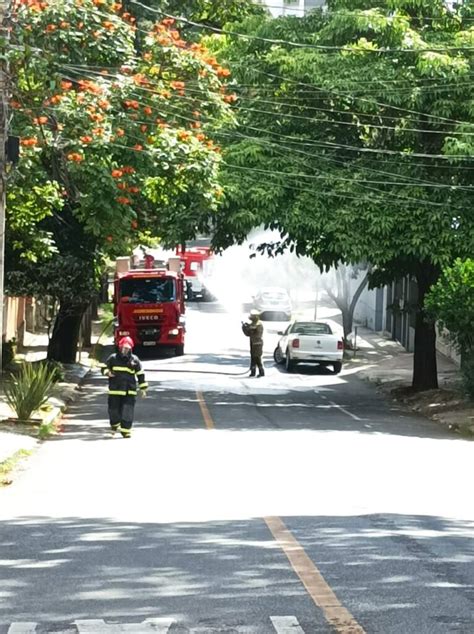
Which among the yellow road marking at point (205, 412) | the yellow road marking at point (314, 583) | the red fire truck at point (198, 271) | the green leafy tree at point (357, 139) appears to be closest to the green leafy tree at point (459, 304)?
the green leafy tree at point (357, 139)

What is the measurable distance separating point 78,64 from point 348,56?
6593 millimetres

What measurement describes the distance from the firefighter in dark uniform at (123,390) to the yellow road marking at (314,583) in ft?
34.3

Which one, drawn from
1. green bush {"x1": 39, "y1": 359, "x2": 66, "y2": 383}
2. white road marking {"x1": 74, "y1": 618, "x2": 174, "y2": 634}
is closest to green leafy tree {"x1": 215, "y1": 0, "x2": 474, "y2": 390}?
A: green bush {"x1": 39, "y1": 359, "x2": 66, "y2": 383}

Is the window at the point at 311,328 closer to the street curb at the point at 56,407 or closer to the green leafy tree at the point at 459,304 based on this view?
the street curb at the point at 56,407

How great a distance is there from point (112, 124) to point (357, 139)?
734 cm

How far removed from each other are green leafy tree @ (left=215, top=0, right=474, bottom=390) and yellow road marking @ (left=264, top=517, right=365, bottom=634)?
60.7 ft

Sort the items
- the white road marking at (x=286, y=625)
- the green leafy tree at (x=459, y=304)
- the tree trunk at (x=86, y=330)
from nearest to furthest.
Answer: the white road marking at (x=286, y=625) → the green leafy tree at (x=459, y=304) → the tree trunk at (x=86, y=330)

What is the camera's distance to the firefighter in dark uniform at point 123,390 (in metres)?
23.0

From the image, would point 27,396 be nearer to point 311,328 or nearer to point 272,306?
point 311,328

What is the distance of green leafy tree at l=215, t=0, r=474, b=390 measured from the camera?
100 ft

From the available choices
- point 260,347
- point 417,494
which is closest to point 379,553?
point 417,494

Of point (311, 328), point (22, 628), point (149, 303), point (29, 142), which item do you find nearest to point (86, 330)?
point (149, 303)

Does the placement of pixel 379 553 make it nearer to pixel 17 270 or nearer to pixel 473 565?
pixel 473 565

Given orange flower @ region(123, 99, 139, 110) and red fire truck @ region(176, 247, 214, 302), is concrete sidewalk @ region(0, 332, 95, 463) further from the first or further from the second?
red fire truck @ region(176, 247, 214, 302)
